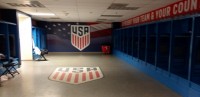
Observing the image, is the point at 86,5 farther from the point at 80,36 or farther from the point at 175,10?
the point at 80,36

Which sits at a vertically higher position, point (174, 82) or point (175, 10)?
point (175, 10)

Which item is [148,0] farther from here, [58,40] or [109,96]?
[58,40]

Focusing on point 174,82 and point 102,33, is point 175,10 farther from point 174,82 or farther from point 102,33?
point 102,33

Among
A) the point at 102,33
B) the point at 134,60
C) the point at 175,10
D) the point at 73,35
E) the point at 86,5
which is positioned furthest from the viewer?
the point at 102,33

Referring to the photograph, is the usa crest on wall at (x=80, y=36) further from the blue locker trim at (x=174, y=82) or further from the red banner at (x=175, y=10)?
the blue locker trim at (x=174, y=82)

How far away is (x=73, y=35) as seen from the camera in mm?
12734

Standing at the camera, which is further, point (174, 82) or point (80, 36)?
point (80, 36)

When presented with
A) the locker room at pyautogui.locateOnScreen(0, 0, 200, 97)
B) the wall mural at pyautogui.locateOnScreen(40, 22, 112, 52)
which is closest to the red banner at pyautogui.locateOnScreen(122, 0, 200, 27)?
the locker room at pyautogui.locateOnScreen(0, 0, 200, 97)

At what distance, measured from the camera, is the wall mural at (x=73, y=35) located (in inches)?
500

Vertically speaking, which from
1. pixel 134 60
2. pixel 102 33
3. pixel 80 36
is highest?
pixel 102 33

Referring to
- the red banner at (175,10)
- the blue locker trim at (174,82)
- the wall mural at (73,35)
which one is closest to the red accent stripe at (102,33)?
the wall mural at (73,35)

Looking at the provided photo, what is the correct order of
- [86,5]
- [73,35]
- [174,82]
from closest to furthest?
[174,82], [86,5], [73,35]

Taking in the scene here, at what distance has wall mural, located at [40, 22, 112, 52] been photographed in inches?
500

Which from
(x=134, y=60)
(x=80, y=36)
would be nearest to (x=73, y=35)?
(x=80, y=36)
